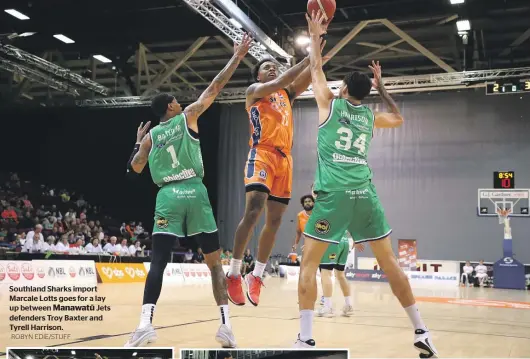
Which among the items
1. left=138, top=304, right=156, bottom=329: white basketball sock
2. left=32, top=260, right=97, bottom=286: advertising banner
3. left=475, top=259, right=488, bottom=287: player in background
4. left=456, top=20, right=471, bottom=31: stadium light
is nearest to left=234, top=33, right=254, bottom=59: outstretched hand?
left=138, top=304, right=156, bottom=329: white basketball sock

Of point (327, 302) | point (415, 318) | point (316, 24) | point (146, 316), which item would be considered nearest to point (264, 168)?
point (316, 24)

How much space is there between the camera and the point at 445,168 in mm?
25625

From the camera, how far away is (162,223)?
4.94 m

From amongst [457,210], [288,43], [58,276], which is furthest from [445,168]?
[58,276]

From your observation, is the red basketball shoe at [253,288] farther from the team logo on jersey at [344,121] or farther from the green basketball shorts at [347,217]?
the team logo on jersey at [344,121]

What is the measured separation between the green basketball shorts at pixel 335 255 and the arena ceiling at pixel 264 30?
10.2m

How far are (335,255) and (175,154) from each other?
15.3ft

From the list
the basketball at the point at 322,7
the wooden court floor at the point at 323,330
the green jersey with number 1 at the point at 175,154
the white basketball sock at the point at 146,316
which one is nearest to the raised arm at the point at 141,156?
the green jersey with number 1 at the point at 175,154

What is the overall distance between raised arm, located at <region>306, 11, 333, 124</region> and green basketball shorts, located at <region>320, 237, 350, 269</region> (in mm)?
4327

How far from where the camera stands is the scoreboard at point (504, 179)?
80.2 ft

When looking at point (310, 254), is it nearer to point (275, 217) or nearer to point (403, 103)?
point (275, 217)

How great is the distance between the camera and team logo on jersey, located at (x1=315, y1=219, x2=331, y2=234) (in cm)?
455

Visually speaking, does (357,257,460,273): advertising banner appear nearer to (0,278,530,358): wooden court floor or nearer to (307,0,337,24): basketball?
(0,278,530,358): wooden court floor

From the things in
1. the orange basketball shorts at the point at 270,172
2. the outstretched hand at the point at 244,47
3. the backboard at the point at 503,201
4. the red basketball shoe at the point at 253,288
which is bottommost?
the red basketball shoe at the point at 253,288
